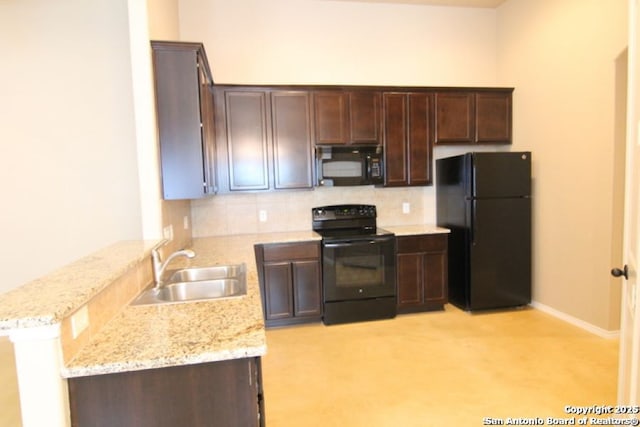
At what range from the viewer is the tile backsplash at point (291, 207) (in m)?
3.79

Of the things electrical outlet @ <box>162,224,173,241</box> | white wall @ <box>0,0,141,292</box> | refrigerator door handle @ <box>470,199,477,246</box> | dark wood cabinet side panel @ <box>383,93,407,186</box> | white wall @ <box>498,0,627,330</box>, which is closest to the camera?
electrical outlet @ <box>162,224,173,241</box>

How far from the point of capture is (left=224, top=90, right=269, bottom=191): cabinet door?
3457 millimetres

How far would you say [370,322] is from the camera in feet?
11.5

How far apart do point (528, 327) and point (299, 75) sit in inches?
136

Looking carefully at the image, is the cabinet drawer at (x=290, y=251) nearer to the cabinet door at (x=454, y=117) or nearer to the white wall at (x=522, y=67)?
the white wall at (x=522, y=67)

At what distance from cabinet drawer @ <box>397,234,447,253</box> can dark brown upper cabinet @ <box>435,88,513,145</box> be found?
1.08 m

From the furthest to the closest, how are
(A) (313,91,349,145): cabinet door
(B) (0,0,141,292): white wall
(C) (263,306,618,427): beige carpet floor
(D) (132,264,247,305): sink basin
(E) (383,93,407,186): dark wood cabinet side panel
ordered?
(E) (383,93,407,186): dark wood cabinet side panel, (A) (313,91,349,145): cabinet door, (B) (0,0,141,292): white wall, (C) (263,306,618,427): beige carpet floor, (D) (132,264,247,305): sink basin

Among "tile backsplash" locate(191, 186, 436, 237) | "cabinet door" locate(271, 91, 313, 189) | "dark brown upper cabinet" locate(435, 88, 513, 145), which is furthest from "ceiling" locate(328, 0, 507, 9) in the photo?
"tile backsplash" locate(191, 186, 436, 237)

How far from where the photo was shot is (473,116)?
3885 mm

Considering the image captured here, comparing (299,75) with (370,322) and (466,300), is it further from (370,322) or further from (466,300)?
(466,300)

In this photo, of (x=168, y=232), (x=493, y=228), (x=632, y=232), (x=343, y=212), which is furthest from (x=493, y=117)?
(x=168, y=232)

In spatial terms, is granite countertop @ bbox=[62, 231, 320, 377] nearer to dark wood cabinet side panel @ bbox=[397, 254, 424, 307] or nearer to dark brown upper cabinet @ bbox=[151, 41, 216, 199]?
dark brown upper cabinet @ bbox=[151, 41, 216, 199]

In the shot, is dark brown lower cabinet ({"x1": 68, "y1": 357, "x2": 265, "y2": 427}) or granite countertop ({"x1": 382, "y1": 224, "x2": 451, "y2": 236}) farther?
granite countertop ({"x1": 382, "y1": 224, "x2": 451, "y2": 236})

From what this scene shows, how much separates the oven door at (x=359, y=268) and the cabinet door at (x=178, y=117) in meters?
1.56
